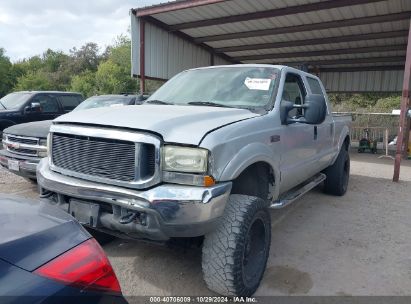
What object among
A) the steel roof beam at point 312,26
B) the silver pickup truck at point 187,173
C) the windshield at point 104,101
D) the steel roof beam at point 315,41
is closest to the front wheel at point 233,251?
the silver pickup truck at point 187,173

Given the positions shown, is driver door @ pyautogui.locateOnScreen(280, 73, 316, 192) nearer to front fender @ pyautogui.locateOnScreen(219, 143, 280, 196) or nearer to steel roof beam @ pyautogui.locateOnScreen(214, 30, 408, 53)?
front fender @ pyautogui.locateOnScreen(219, 143, 280, 196)

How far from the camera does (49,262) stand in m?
1.33

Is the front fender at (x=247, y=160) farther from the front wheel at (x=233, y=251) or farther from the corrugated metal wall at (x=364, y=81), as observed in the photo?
the corrugated metal wall at (x=364, y=81)

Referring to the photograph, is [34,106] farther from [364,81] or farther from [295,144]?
[364,81]

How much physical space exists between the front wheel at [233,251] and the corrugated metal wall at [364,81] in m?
16.7

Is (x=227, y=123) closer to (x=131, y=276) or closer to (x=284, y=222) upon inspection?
(x=131, y=276)

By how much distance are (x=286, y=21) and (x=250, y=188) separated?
342 inches

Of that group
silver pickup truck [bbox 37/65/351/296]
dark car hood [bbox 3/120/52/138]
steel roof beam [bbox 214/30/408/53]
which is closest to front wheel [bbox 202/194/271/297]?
silver pickup truck [bbox 37/65/351/296]

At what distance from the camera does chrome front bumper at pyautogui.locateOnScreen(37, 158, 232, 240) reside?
256 cm

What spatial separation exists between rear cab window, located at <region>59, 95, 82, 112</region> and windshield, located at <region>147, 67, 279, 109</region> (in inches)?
272

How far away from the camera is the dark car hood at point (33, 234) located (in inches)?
50.7

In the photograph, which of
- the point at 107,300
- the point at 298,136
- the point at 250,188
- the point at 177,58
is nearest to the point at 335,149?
the point at 298,136

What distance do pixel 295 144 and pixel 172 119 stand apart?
1799 millimetres

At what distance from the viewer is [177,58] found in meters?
12.8
